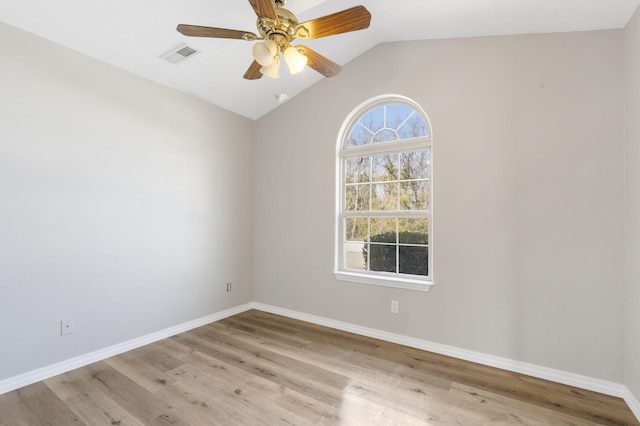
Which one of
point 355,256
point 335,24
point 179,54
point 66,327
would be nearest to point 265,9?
point 335,24

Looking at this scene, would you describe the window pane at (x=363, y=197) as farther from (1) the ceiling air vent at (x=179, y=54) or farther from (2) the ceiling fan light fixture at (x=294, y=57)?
(1) the ceiling air vent at (x=179, y=54)

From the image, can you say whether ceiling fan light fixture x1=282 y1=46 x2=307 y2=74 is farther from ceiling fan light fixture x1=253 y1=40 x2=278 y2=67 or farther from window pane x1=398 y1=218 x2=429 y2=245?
window pane x1=398 y1=218 x2=429 y2=245

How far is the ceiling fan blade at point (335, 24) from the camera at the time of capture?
1.64 metres

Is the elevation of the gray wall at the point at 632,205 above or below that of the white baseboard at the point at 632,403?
above

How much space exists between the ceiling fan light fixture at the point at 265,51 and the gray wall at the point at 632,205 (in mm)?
2365

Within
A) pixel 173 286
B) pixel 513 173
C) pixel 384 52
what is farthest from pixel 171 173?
pixel 513 173

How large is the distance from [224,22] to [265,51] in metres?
1.04

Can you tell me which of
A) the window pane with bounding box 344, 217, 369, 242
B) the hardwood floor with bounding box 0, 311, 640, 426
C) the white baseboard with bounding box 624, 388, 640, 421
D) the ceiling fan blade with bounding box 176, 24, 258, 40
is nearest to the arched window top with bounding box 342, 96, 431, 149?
the window pane with bounding box 344, 217, 369, 242

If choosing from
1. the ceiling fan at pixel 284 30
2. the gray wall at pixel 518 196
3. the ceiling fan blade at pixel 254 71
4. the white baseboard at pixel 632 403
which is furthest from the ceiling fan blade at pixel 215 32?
the white baseboard at pixel 632 403

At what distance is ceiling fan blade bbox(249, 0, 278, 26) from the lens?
5.07 feet

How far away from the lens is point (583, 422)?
1886 millimetres

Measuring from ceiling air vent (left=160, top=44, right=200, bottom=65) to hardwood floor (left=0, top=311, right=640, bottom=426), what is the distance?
2.69 metres

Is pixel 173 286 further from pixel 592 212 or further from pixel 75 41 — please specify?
pixel 592 212

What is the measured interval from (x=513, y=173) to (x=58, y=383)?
392 cm
